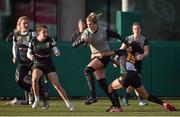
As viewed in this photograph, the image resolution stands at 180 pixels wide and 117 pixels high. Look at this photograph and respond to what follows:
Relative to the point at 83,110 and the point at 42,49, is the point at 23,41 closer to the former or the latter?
the point at 42,49

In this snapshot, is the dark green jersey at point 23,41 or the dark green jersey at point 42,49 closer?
the dark green jersey at point 42,49

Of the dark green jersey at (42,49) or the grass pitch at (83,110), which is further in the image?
the dark green jersey at (42,49)

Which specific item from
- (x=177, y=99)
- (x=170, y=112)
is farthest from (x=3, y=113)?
(x=177, y=99)

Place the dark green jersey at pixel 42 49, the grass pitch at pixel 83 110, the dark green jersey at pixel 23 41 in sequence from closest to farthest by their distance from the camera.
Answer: the grass pitch at pixel 83 110 < the dark green jersey at pixel 42 49 < the dark green jersey at pixel 23 41

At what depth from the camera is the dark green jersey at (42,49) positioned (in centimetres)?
1434

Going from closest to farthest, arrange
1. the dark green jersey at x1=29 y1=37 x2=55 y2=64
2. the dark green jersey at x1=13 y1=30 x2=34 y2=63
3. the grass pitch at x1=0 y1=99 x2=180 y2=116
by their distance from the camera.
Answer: the grass pitch at x1=0 y1=99 x2=180 y2=116 < the dark green jersey at x1=29 y1=37 x2=55 y2=64 < the dark green jersey at x1=13 y1=30 x2=34 y2=63

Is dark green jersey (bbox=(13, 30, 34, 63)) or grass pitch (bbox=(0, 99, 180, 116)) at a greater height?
dark green jersey (bbox=(13, 30, 34, 63))

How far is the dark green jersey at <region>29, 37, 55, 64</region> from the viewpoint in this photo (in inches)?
565

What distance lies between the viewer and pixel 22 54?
1567cm

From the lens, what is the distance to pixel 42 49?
47.1 ft

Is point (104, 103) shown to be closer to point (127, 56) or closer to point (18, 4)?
point (127, 56)

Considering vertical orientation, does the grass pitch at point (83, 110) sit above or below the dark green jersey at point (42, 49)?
below

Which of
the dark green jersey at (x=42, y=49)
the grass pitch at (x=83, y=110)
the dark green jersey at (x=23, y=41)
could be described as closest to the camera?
the grass pitch at (x=83, y=110)

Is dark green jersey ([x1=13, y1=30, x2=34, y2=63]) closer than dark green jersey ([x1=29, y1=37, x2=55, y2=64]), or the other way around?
dark green jersey ([x1=29, y1=37, x2=55, y2=64])
